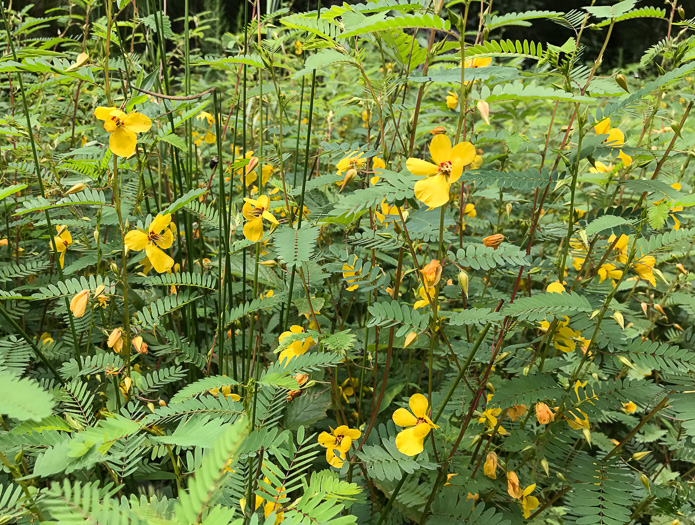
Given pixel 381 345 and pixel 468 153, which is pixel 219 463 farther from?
pixel 381 345

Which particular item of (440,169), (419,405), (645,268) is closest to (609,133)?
(645,268)

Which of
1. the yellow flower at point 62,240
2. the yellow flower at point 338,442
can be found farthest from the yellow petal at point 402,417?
the yellow flower at point 62,240

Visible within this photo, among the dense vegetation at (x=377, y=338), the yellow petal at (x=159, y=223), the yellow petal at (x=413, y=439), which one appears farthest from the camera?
the yellow petal at (x=159, y=223)

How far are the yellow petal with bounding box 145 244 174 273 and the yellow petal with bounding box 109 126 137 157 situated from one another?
228 mm

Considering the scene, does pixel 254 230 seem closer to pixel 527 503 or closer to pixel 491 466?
pixel 491 466

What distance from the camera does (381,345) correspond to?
3.93ft

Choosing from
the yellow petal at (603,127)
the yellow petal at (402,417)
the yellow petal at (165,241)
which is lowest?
the yellow petal at (402,417)

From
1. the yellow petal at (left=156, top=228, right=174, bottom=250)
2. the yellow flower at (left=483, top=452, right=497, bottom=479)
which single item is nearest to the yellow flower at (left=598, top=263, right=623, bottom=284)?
the yellow flower at (left=483, top=452, right=497, bottom=479)

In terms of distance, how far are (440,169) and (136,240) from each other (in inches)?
24.3

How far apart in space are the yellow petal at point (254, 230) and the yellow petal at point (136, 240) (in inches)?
8.1

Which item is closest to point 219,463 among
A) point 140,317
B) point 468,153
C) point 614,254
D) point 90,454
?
point 90,454

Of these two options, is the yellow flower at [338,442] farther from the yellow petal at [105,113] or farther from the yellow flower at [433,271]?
the yellow petal at [105,113]

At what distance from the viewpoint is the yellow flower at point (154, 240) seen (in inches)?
37.1

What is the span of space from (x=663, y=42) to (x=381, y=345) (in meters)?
1.18
